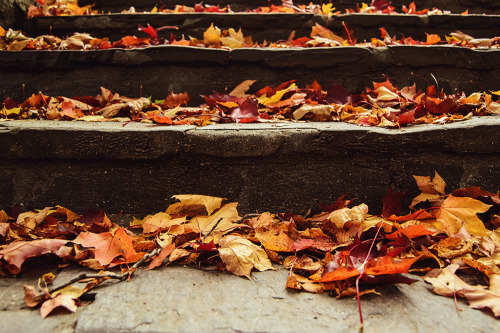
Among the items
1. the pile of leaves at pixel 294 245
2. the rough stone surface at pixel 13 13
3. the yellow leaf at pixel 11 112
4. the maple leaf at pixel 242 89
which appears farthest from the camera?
the rough stone surface at pixel 13 13

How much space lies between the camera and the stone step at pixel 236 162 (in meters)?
1.26

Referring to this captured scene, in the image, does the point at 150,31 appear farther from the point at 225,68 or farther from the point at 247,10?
the point at 247,10

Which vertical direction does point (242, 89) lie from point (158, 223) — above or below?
above

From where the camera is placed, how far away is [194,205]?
1.24m

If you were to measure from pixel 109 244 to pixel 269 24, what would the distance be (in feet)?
6.29

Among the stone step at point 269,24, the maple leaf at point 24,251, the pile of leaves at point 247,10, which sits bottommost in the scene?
the maple leaf at point 24,251

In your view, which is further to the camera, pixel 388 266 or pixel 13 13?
pixel 13 13

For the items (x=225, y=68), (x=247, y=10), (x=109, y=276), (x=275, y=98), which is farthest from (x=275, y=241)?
(x=247, y=10)

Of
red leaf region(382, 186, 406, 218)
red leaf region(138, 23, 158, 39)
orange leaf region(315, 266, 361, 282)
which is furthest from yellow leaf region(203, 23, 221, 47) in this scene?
orange leaf region(315, 266, 361, 282)

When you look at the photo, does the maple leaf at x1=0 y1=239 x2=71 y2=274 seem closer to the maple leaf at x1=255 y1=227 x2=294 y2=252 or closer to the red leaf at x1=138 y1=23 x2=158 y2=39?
the maple leaf at x1=255 y1=227 x2=294 y2=252

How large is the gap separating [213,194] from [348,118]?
708 millimetres

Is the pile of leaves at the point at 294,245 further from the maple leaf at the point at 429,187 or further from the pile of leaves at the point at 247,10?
the pile of leaves at the point at 247,10

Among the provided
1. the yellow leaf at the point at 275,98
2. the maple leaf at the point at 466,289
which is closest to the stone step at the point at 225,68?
the yellow leaf at the point at 275,98

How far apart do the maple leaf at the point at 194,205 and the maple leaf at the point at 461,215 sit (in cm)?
77
